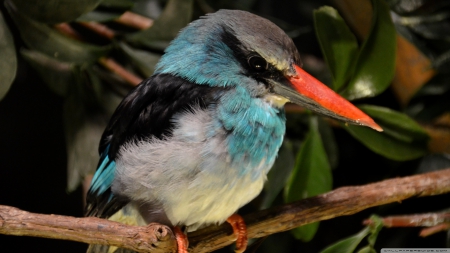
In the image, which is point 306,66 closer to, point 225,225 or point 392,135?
point 392,135

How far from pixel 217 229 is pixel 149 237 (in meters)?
0.29

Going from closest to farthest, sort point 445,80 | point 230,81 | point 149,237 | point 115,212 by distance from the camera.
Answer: point 149,237 < point 230,81 < point 115,212 < point 445,80

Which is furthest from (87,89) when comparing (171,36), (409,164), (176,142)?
(409,164)

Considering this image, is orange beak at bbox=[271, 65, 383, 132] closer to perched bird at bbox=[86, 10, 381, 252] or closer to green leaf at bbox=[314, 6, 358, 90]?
perched bird at bbox=[86, 10, 381, 252]

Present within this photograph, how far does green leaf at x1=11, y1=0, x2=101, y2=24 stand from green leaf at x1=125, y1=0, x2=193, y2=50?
23 centimetres

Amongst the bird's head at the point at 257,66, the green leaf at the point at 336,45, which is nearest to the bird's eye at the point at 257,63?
the bird's head at the point at 257,66

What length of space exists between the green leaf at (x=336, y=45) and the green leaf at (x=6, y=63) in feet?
2.60

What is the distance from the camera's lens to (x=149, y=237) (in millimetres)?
1000

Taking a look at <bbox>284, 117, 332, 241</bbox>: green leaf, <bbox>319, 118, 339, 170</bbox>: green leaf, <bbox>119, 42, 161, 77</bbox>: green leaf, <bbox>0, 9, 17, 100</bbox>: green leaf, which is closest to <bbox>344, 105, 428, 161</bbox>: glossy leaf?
<bbox>284, 117, 332, 241</bbox>: green leaf

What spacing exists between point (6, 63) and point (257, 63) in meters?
0.67

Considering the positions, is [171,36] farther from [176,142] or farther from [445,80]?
[445,80]

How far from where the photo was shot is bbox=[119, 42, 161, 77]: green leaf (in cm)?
155

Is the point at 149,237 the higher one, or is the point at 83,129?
the point at 149,237

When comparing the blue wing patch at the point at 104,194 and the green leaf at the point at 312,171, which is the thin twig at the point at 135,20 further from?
the green leaf at the point at 312,171
